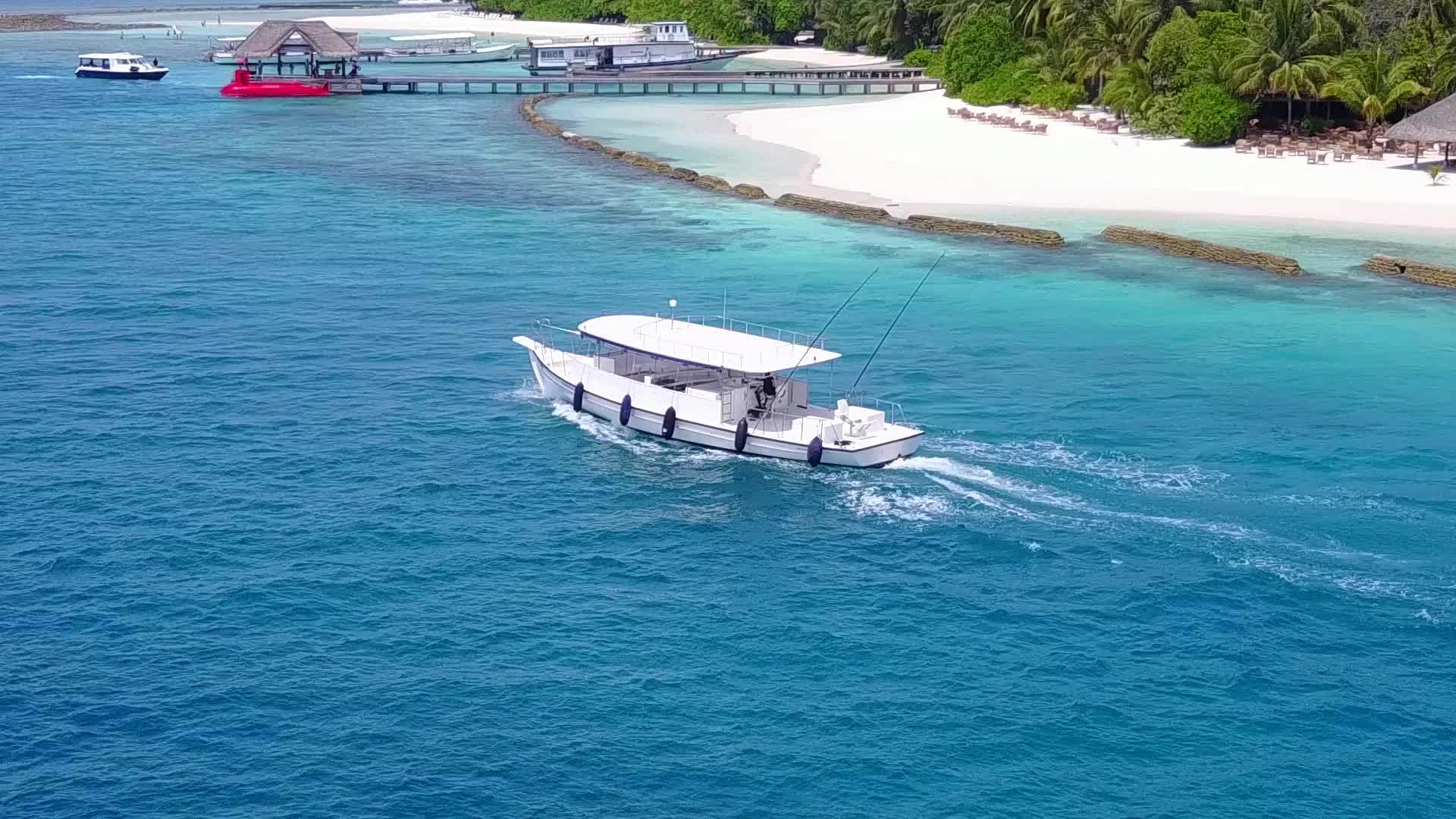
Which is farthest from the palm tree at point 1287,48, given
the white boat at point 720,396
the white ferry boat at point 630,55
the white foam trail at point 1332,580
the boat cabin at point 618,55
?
the boat cabin at point 618,55

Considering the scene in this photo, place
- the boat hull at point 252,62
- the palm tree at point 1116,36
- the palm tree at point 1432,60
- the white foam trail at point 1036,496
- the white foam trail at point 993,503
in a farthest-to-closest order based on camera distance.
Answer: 1. the boat hull at point 252,62
2. the palm tree at point 1116,36
3. the palm tree at point 1432,60
4. the white foam trail at point 993,503
5. the white foam trail at point 1036,496

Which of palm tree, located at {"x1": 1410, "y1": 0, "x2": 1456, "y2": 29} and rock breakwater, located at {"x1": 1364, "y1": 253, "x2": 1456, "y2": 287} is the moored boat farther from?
rock breakwater, located at {"x1": 1364, "y1": 253, "x2": 1456, "y2": 287}

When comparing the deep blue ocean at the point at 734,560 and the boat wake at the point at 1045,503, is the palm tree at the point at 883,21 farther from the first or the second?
the boat wake at the point at 1045,503

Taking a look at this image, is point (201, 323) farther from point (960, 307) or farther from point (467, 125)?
point (467, 125)

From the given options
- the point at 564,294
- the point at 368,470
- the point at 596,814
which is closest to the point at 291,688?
the point at 596,814

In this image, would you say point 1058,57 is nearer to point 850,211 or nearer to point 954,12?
point 954,12

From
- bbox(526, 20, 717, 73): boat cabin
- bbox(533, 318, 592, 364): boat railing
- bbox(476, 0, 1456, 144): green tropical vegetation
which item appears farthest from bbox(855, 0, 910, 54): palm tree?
bbox(533, 318, 592, 364): boat railing

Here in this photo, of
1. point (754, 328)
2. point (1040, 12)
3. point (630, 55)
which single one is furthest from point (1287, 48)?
point (630, 55)
